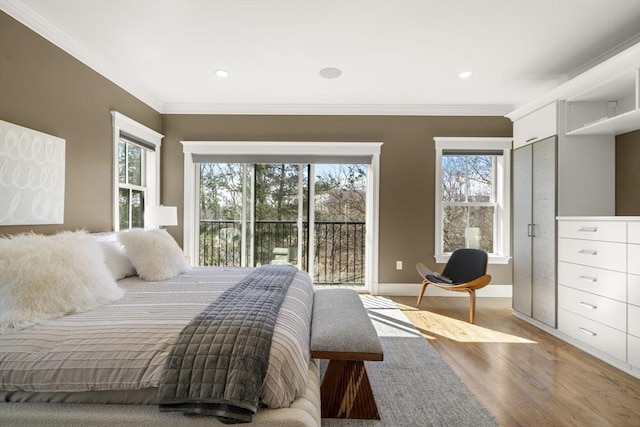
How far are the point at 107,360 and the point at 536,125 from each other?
399 centimetres

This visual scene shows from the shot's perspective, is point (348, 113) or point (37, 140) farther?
point (348, 113)

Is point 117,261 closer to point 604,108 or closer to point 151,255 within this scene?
point 151,255

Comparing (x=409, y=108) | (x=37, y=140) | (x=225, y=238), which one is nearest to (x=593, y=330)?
(x=409, y=108)

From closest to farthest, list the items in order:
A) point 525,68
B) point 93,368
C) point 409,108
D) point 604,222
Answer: point 93,368 < point 604,222 < point 525,68 < point 409,108

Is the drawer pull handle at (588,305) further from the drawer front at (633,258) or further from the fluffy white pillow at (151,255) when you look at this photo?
the fluffy white pillow at (151,255)

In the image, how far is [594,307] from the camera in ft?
7.95

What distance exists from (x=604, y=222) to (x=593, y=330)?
0.89 meters

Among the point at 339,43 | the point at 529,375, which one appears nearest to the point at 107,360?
the point at 529,375

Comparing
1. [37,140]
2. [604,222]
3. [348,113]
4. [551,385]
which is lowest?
[551,385]

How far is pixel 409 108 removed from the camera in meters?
4.09

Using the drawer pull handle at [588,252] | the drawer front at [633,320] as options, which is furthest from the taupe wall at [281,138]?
the drawer front at [633,320]

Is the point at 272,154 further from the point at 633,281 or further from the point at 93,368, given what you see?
the point at 633,281

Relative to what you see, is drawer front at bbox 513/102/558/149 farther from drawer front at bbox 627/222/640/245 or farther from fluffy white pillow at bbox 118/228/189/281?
fluffy white pillow at bbox 118/228/189/281

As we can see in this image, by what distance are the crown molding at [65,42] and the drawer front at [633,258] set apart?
4.68 m
